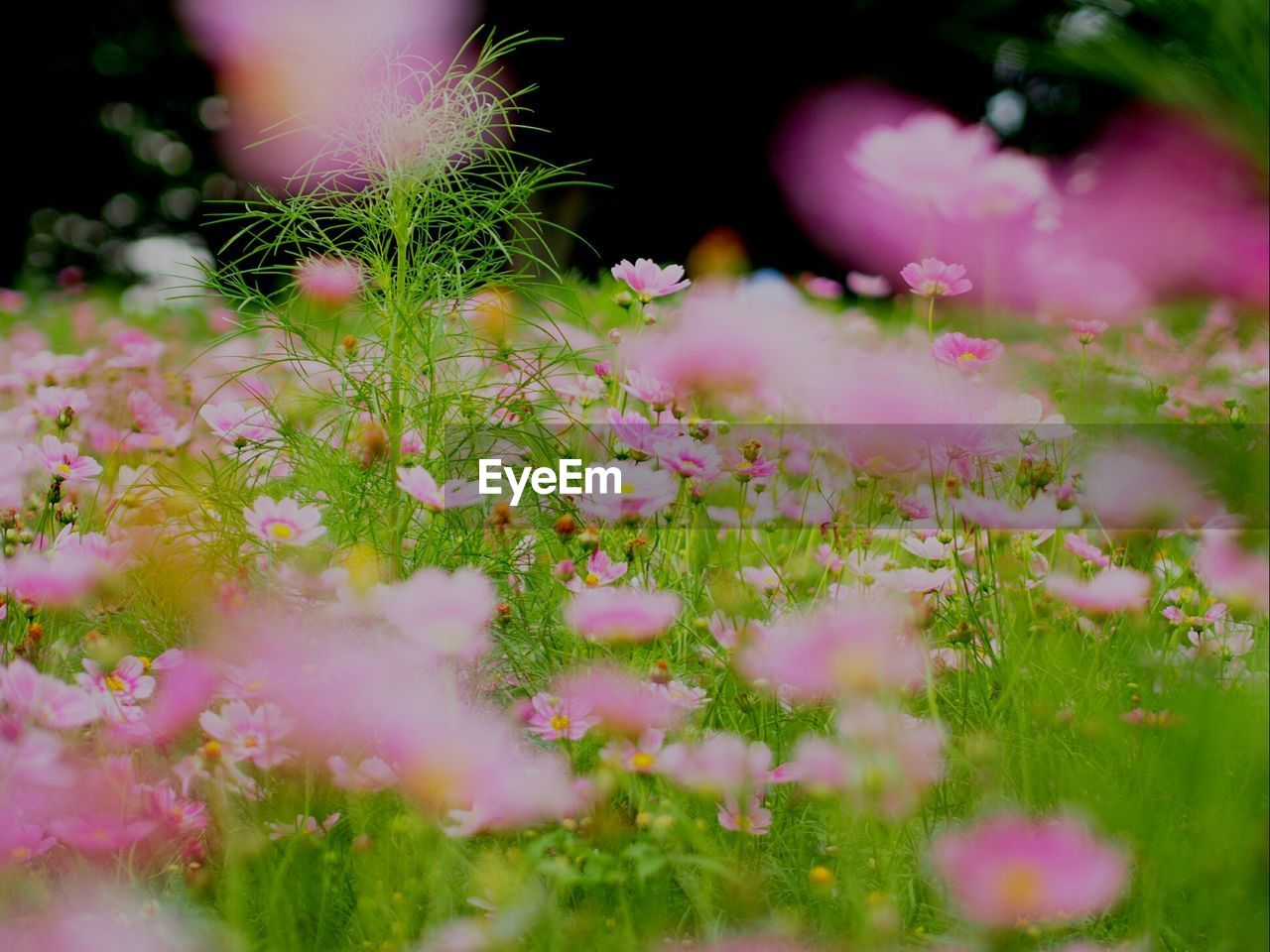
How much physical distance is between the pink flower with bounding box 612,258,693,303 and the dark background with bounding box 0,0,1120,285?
2225 mm

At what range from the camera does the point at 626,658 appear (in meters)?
0.89

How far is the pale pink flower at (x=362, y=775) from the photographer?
69cm

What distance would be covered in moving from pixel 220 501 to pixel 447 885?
47 cm

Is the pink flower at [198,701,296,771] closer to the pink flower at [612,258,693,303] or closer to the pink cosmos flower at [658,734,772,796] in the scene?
the pink cosmos flower at [658,734,772,796]

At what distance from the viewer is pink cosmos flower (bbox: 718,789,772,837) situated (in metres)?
0.69

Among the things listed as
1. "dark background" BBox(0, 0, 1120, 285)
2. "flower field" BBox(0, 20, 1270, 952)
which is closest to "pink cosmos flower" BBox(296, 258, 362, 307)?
"flower field" BBox(0, 20, 1270, 952)

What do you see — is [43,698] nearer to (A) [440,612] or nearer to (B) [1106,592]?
(A) [440,612]

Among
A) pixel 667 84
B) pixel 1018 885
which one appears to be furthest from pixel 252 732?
pixel 667 84

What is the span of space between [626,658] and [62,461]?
1.79ft

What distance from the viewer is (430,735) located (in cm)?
64

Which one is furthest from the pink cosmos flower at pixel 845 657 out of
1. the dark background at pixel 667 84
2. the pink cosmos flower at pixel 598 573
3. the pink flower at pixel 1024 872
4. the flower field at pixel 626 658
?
the dark background at pixel 667 84

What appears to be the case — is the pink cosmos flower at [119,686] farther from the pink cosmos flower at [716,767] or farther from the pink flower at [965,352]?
the pink flower at [965,352]

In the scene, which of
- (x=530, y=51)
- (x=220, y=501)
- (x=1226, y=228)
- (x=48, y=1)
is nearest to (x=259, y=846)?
(x=220, y=501)

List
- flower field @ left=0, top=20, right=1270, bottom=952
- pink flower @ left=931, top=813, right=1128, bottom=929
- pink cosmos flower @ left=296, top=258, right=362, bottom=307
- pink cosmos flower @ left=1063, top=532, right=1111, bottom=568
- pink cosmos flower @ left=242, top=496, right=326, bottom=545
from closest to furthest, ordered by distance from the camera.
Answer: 1. pink flower @ left=931, top=813, right=1128, bottom=929
2. flower field @ left=0, top=20, right=1270, bottom=952
3. pink cosmos flower @ left=242, top=496, right=326, bottom=545
4. pink cosmos flower @ left=1063, top=532, right=1111, bottom=568
5. pink cosmos flower @ left=296, top=258, right=362, bottom=307
